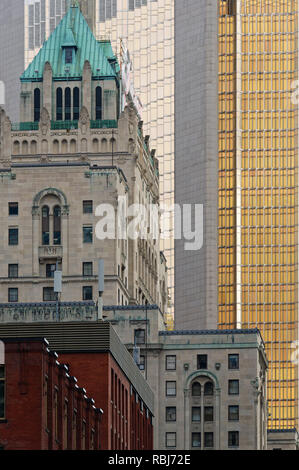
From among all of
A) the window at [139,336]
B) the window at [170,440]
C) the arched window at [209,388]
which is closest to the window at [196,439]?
the window at [170,440]

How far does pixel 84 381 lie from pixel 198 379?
214 ft

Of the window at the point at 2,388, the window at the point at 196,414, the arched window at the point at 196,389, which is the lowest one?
the window at the point at 2,388

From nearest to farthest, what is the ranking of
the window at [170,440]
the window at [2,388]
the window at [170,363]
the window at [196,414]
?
the window at [2,388] < the window at [170,440] < the window at [196,414] < the window at [170,363]

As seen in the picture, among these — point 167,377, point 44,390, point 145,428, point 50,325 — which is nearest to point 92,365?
point 50,325

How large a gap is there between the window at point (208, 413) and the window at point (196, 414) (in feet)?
2.13

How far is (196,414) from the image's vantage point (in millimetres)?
190375

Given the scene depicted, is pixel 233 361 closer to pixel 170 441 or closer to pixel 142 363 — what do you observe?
pixel 142 363

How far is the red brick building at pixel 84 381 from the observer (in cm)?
9819

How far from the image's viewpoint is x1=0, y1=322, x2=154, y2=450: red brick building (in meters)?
98.2

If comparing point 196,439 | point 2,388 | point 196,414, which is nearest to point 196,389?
point 196,414

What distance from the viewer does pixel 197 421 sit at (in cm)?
19025

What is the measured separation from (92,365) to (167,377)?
64.4 m

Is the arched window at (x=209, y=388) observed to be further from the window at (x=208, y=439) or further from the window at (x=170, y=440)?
the window at (x=170, y=440)
